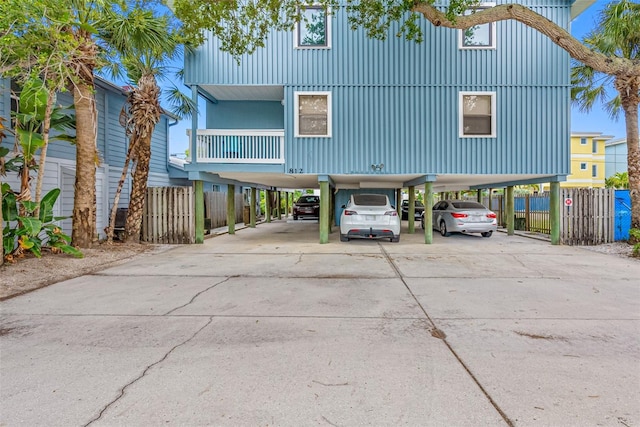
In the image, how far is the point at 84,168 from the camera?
902cm

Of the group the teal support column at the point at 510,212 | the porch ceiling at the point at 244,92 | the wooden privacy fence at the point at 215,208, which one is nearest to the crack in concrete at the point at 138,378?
the porch ceiling at the point at 244,92

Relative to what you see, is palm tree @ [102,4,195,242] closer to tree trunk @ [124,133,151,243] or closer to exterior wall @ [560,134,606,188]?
tree trunk @ [124,133,151,243]

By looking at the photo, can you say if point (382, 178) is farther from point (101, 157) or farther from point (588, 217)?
point (101, 157)

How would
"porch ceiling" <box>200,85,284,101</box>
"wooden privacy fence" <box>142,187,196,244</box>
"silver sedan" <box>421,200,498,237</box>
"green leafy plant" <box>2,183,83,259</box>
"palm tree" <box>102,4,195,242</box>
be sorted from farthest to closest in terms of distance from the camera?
"silver sedan" <box>421,200,498,237</box> → "porch ceiling" <box>200,85,284,101</box> → "wooden privacy fence" <box>142,187,196,244</box> → "palm tree" <box>102,4,195,242</box> → "green leafy plant" <box>2,183,83,259</box>

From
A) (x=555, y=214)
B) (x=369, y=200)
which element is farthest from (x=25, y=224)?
(x=555, y=214)

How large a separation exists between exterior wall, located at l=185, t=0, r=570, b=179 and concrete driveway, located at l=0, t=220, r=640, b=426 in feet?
18.4

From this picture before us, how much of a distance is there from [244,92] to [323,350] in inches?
434

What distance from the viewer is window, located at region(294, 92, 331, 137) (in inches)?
448

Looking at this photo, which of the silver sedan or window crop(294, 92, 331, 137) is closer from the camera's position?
window crop(294, 92, 331, 137)

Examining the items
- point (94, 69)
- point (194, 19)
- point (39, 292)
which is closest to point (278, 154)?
point (194, 19)

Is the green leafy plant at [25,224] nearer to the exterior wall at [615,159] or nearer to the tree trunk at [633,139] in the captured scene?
the tree trunk at [633,139]

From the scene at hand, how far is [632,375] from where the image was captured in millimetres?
2980

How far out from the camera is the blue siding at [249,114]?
13.9 metres

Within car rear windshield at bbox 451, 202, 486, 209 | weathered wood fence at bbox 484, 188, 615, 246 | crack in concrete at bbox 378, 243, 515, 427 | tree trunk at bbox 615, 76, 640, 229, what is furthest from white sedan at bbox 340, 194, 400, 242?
tree trunk at bbox 615, 76, 640, 229
